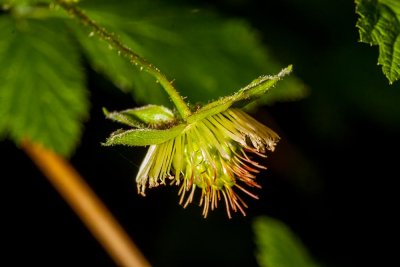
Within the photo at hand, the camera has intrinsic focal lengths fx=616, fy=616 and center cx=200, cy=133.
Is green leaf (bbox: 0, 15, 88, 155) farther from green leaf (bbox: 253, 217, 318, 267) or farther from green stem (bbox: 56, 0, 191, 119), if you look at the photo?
green leaf (bbox: 253, 217, 318, 267)

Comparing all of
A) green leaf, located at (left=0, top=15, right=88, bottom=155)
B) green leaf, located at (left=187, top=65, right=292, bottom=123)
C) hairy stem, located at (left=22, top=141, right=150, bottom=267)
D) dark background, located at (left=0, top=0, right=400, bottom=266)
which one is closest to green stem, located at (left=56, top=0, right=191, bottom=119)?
green leaf, located at (left=187, top=65, right=292, bottom=123)

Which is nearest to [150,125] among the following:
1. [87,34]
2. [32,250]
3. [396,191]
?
[87,34]

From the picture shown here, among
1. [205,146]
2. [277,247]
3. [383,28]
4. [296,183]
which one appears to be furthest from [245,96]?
[296,183]

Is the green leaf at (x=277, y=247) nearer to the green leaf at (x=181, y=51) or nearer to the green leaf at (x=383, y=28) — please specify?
the green leaf at (x=181, y=51)

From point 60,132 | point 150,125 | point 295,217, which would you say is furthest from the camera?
point 295,217

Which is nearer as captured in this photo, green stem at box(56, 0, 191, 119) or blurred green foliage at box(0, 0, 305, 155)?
green stem at box(56, 0, 191, 119)

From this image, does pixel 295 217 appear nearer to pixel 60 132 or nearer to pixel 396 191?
pixel 396 191

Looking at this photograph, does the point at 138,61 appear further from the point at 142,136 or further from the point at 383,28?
the point at 383,28
